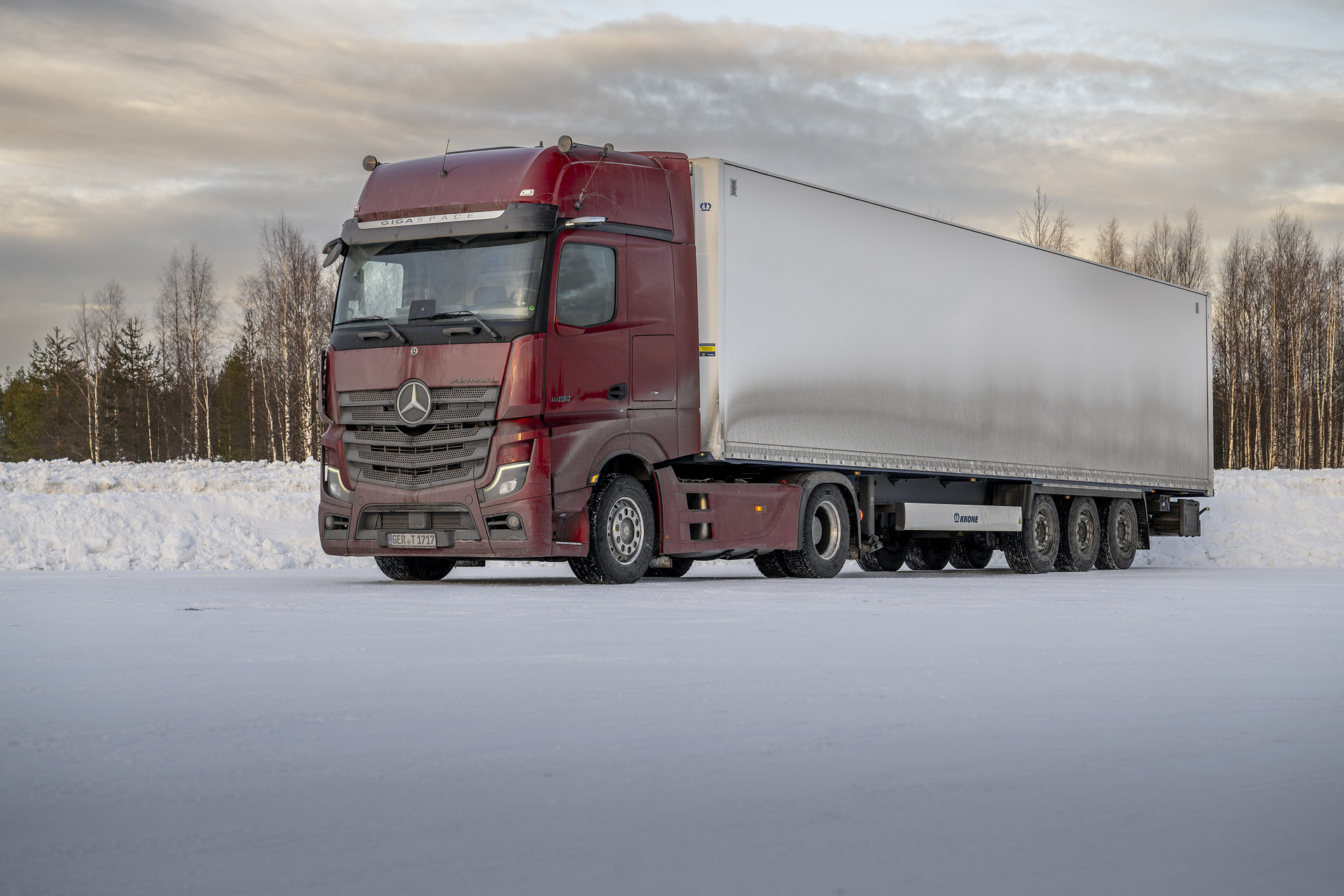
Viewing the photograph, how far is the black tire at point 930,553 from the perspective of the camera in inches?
862

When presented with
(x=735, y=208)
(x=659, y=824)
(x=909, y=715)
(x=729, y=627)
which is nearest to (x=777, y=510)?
(x=735, y=208)

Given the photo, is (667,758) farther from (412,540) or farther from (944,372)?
(944,372)

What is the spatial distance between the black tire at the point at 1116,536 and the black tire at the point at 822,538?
7.01 meters

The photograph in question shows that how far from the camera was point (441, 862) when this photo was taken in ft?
11.7

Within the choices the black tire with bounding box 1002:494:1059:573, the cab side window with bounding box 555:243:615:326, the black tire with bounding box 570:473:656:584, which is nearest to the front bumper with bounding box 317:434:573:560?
the black tire with bounding box 570:473:656:584

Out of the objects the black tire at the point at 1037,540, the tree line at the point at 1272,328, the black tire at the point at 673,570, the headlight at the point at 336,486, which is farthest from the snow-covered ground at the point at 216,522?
the tree line at the point at 1272,328

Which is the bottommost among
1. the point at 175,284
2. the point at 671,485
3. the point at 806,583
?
the point at 806,583

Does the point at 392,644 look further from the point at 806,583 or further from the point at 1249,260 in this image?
the point at 1249,260

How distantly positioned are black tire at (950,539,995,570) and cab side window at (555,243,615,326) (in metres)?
9.65

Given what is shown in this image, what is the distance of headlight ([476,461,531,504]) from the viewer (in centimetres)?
1324

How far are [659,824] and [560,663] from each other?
11.5 feet

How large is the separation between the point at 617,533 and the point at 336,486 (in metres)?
2.74

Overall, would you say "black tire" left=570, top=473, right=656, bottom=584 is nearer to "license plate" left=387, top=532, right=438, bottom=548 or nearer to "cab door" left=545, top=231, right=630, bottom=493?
"cab door" left=545, top=231, right=630, bottom=493

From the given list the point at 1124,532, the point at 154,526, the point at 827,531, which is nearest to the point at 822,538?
the point at 827,531
